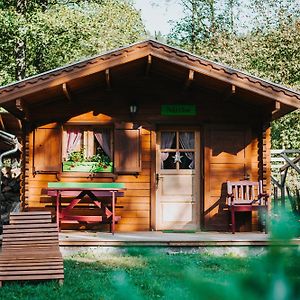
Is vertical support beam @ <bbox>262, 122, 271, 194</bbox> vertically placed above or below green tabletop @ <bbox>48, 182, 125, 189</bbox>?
above

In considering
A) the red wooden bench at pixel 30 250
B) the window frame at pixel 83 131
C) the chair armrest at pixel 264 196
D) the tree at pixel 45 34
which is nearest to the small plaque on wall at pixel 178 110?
the window frame at pixel 83 131

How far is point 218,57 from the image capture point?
73.2 feet

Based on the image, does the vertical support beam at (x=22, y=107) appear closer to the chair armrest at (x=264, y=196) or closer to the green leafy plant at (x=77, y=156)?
the green leafy plant at (x=77, y=156)

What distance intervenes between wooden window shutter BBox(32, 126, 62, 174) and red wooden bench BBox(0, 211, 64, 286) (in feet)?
6.80

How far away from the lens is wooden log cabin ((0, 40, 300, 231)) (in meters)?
10.5

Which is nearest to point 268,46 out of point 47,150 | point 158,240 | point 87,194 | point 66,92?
point 47,150

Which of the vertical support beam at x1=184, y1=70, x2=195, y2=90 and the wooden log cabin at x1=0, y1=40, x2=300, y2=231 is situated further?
the wooden log cabin at x1=0, y1=40, x2=300, y2=231

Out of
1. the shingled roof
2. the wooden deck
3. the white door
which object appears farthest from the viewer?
the white door

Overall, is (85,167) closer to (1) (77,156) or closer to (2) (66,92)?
(1) (77,156)

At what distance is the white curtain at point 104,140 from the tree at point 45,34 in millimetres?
8556

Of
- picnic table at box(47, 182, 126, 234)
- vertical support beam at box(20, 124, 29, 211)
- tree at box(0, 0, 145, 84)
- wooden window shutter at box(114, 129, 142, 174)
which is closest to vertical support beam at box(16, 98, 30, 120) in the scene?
vertical support beam at box(20, 124, 29, 211)

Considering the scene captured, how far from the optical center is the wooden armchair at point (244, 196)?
32.7 ft

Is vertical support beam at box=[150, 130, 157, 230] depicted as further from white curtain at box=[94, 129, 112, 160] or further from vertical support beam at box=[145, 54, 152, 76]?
vertical support beam at box=[145, 54, 152, 76]

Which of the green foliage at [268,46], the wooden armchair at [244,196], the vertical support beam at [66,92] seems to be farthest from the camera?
the green foliage at [268,46]
